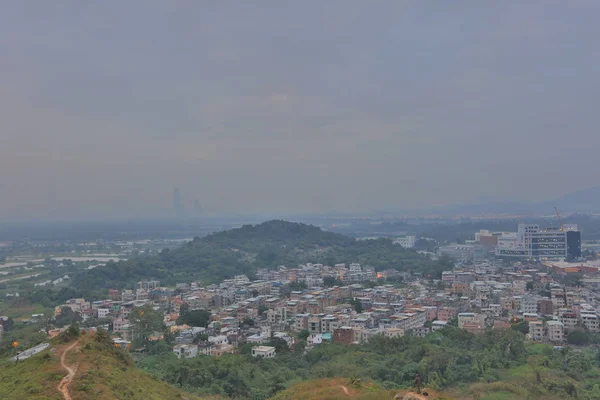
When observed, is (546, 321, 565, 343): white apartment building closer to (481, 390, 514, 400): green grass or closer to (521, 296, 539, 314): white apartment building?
(521, 296, 539, 314): white apartment building

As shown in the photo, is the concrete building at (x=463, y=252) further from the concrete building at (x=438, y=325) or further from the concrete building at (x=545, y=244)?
the concrete building at (x=438, y=325)

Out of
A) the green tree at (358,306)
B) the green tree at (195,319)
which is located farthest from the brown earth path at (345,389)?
the green tree at (358,306)

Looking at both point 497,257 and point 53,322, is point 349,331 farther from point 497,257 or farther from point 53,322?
point 497,257

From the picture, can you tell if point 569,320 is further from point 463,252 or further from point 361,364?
point 463,252

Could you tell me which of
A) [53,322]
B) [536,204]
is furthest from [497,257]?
[536,204]

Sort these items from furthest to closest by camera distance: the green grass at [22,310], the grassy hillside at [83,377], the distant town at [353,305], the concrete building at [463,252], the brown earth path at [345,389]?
the concrete building at [463,252] → the green grass at [22,310] → the distant town at [353,305] → the brown earth path at [345,389] → the grassy hillside at [83,377]

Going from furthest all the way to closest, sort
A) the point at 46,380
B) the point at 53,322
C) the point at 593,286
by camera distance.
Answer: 1. the point at 593,286
2. the point at 53,322
3. the point at 46,380

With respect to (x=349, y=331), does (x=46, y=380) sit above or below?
above
